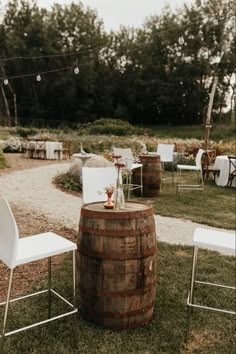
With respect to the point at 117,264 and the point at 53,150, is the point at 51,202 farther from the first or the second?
the point at 53,150

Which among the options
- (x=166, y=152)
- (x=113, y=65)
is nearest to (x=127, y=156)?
(x=166, y=152)

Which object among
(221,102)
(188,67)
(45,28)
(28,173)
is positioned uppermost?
(45,28)

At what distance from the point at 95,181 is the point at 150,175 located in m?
3.35

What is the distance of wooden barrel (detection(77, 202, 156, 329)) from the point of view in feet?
7.28

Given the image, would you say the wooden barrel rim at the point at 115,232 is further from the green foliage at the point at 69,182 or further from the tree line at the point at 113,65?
the tree line at the point at 113,65

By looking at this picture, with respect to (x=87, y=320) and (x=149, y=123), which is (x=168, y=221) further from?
(x=149, y=123)

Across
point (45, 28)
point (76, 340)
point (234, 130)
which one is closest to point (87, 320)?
point (76, 340)

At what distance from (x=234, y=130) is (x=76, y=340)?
23.4 m

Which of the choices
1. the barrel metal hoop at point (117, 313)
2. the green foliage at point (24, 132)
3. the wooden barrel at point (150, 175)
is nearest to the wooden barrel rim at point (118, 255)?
the barrel metal hoop at point (117, 313)

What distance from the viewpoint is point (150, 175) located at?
21.9ft

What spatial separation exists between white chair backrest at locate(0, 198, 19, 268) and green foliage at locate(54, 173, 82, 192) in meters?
5.26

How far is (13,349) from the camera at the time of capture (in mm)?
2164

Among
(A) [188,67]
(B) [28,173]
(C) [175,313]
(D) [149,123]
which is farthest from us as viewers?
(D) [149,123]

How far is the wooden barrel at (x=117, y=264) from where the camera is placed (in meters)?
2.22
